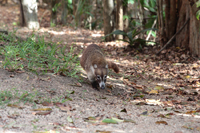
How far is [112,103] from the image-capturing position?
3775 millimetres

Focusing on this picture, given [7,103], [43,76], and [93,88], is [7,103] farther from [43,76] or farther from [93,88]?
[93,88]

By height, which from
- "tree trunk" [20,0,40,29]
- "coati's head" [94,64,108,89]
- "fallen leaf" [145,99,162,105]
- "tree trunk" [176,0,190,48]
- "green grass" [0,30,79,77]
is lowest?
"fallen leaf" [145,99,162,105]

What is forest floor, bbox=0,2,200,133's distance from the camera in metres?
2.76

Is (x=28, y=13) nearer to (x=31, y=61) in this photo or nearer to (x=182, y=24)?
(x=31, y=61)

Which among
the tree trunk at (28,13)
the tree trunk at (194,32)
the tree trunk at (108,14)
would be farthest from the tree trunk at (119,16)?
the tree trunk at (28,13)

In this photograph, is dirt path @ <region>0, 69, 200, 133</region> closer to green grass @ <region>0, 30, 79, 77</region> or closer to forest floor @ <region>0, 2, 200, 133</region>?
forest floor @ <region>0, 2, 200, 133</region>

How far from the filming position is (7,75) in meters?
3.86

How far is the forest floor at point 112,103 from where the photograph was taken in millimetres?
2757

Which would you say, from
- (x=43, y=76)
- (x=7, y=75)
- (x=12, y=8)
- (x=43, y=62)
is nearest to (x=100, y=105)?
(x=43, y=76)

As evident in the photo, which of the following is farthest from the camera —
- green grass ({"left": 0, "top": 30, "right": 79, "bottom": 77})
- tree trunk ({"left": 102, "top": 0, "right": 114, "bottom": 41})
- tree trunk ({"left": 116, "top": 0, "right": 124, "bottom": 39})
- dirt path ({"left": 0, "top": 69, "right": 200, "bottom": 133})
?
tree trunk ({"left": 102, "top": 0, "right": 114, "bottom": 41})

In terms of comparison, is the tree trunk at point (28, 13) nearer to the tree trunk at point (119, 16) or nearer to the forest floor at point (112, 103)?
the tree trunk at point (119, 16)

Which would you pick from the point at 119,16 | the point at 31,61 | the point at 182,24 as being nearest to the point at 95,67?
the point at 31,61

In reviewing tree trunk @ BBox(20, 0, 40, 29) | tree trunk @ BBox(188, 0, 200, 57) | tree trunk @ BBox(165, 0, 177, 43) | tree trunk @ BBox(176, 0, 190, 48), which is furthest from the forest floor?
tree trunk @ BBox(20, 0, 40, 29)

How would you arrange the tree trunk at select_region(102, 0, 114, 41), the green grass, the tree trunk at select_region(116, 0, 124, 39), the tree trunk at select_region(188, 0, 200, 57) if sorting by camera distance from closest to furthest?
1. the green grass
2. the tree trunk at select_region(188, 0, 200, 57)
3. the tree trunk at select_region(116, 0, 124, 39)
4. the tree trunk at select_region(102, 0, 114, 41)
